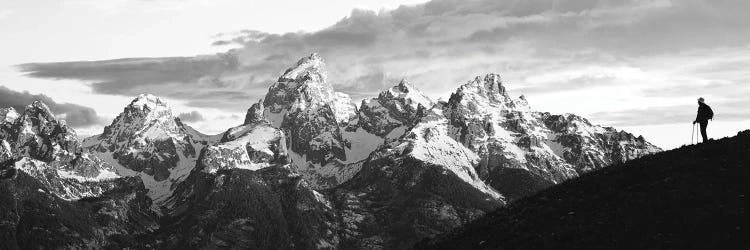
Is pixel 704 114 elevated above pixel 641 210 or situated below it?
above

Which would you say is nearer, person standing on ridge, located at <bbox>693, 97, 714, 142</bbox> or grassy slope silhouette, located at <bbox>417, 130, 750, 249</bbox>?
grassy slope silhouette, located at <bbox>417, 130, 750, 249</bbox>

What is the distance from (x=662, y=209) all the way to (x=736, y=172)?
24.1 ft

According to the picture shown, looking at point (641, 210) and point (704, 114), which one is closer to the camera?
point (641, 210)

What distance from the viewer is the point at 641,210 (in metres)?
47.0

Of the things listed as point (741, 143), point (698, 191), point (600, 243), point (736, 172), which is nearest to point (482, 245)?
point (600, 243)

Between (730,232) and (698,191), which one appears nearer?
(730,232)

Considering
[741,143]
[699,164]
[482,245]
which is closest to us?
[482,245]

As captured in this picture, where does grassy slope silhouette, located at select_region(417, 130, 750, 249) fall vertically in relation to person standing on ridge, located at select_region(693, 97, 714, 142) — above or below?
below

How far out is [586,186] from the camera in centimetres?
5809

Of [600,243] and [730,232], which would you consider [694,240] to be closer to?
[730,232]

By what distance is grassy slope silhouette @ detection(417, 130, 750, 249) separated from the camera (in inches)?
1671

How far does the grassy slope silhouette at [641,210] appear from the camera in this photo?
139 feet

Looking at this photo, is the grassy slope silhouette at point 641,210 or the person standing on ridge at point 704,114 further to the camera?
the person standing on ridge at point 704,114

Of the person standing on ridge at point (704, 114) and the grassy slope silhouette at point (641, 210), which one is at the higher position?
the person standing on ridge at point (704, 114)
